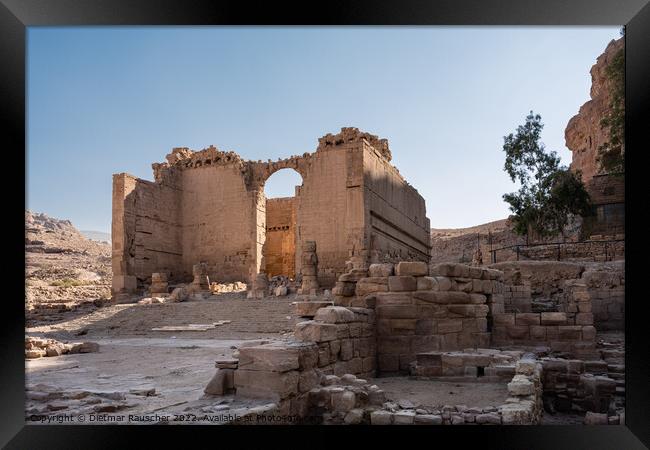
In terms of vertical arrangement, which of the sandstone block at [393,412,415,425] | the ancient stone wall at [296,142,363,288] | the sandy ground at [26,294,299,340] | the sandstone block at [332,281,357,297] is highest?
the ancient stone wall at [296,142,363,288]

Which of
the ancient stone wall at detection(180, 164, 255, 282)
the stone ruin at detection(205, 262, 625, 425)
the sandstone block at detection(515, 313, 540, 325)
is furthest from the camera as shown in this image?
the ancient stone wall at detection(180, 164, 255, 282)

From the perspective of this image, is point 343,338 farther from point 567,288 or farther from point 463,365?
point 567,288

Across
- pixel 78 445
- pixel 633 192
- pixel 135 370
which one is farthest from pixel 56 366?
pixel 633 192

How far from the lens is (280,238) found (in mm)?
28812

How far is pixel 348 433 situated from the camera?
4531mm

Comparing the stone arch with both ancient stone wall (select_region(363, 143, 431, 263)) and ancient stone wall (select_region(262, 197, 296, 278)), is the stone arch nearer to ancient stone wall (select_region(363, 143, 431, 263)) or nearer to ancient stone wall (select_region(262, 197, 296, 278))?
ancient stone wall (select_region(262, 197, 296, 278))

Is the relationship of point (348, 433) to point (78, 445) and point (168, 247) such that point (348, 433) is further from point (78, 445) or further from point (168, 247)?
point (168, 247)

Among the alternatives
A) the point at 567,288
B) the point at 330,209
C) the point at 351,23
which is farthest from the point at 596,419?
the point at 330,209

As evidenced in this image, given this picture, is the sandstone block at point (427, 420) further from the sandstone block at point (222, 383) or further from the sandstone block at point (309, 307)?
the sandstone block at point (309, 307)

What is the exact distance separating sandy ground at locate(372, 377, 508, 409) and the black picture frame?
1.53 metres

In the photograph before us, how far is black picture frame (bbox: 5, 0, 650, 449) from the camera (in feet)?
14.6

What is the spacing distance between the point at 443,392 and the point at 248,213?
16937mm

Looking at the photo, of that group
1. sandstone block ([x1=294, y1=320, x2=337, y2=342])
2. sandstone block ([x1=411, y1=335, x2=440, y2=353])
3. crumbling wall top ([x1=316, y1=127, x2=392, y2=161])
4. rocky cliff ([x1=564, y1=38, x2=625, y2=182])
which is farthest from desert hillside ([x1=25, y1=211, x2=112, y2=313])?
rocky cliff ([x1=564, y1=38, x2=625, y2=182])

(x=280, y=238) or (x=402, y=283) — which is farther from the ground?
(x=280, y=238)
